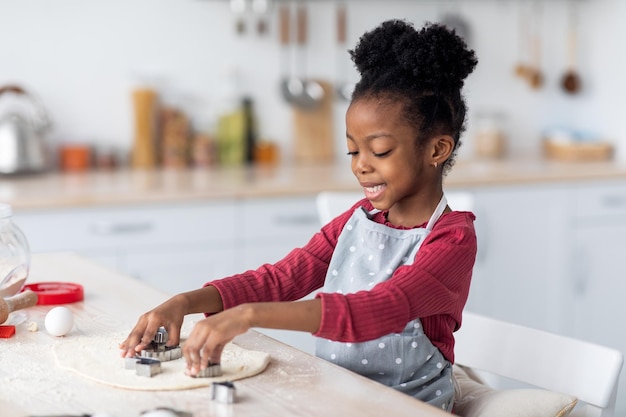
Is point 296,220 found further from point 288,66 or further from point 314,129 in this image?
point 288,66

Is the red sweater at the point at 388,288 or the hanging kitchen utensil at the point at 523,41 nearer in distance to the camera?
the red sweater at the point at 388,288

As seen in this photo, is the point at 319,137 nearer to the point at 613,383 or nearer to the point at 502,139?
the point at 502,139

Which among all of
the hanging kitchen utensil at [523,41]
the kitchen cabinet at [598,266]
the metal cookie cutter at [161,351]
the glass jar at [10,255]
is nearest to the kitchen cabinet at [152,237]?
the glass jar at [10,255]

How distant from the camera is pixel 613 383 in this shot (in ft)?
4.32

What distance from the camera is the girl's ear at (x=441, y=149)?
1374 millimetres

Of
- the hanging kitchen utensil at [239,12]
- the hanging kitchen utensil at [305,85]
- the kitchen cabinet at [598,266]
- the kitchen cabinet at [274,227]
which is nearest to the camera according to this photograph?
the kitchen cabinet at [274,227]

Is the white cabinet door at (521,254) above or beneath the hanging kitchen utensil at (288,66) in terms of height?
beneath

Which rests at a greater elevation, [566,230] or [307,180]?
[307,180]

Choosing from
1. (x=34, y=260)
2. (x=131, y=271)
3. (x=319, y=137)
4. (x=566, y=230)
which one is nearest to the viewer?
(x=34, y=260)

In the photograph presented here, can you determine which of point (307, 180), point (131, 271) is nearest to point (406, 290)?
point (131, 271)

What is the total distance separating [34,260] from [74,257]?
8 cm

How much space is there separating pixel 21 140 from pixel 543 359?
2.11 metres

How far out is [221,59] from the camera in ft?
11.6

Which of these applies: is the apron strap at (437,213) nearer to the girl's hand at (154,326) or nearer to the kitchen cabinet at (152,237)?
the girl's hand at (154,326)
